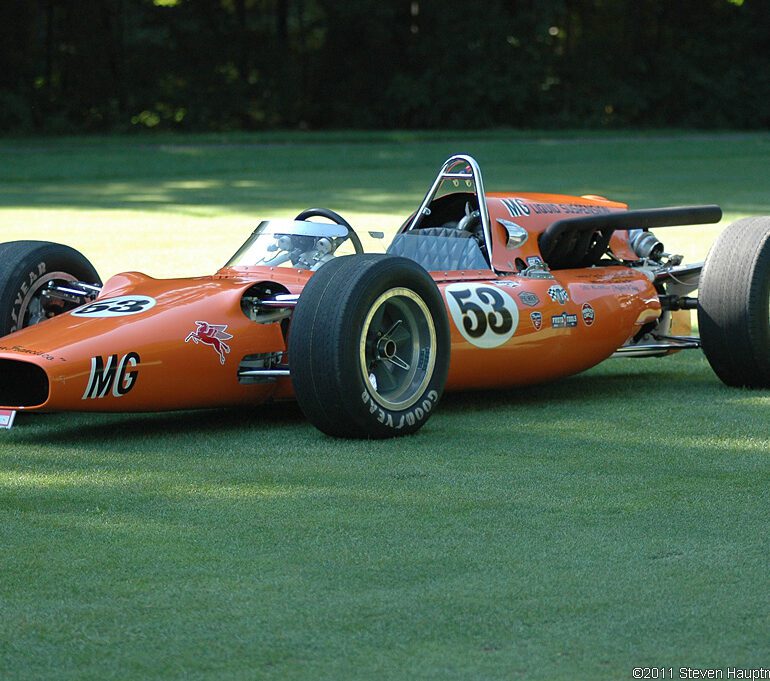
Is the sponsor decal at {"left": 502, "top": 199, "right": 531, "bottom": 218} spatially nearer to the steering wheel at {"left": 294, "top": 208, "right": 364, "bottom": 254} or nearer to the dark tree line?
the steering wheel at {"left": 294, "top": 208, "right": 364, "bottom": 254}

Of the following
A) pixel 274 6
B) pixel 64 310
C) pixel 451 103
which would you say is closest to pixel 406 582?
pixel 64 310

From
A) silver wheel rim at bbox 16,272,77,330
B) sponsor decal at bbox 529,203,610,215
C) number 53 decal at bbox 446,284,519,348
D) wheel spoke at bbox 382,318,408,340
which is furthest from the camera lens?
sponsor decal at bbox 529,203,610,215

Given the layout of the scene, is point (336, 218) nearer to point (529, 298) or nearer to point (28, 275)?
point (529, 298)

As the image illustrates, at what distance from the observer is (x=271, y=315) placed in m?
7.25

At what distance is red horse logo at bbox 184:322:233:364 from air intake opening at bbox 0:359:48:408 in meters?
0.74

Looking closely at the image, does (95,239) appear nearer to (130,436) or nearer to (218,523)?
(130,436)

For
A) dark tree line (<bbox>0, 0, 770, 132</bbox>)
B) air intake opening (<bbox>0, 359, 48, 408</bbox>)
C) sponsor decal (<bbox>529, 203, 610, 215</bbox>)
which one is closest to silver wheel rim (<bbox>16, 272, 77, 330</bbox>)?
air intake opening (<bbox>0, 359, 48, 408</bbox>)

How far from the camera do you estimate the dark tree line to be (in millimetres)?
44875

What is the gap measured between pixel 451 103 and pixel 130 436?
39.4m

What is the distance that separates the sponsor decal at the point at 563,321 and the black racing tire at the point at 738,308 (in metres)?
0.81

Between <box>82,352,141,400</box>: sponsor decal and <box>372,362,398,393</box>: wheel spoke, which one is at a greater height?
<box>82,352,141,400</box>: sponsor decal

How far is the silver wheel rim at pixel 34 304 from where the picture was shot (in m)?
7.82

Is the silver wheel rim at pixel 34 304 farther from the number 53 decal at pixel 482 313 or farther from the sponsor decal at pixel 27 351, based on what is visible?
the number 53 decal at pixel 482 313

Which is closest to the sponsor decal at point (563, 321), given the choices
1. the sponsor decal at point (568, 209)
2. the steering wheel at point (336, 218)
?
the sponsor decal at point (568, 209)
